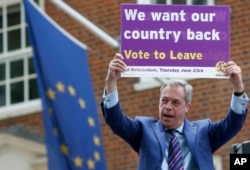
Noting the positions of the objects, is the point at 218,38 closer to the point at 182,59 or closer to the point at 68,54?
the point at 182,59

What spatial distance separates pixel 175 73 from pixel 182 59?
11cm

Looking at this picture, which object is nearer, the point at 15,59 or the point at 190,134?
the point at 190,134

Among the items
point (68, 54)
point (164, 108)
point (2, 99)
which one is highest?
point (164, 108)

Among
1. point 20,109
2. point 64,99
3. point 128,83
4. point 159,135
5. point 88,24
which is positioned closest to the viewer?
point 159,135

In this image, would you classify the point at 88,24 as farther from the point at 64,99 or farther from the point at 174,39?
the point at 174,39

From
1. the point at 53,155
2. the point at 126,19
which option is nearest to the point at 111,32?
the point at 53,155

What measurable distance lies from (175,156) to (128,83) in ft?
28.1

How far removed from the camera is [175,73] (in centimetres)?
895

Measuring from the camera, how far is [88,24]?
1684 cm

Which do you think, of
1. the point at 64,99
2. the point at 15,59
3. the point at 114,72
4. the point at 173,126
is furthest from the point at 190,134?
the point at 15,59

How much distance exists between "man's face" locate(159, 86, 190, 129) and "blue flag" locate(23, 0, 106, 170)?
5492 mm

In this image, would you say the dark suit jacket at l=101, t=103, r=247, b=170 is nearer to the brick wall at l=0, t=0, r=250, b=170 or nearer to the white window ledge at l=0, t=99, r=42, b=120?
the brick wall at l=0, t=0, r=250, b=170

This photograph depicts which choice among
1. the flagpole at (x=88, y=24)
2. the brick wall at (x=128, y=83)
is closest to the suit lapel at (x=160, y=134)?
the brick wall at (x=128, y=83)

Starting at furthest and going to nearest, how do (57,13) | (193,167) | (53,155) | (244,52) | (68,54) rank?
1. (57,13)
2. (244,52)
3. (68,54)
4. (53,155)
5. (193,167)
